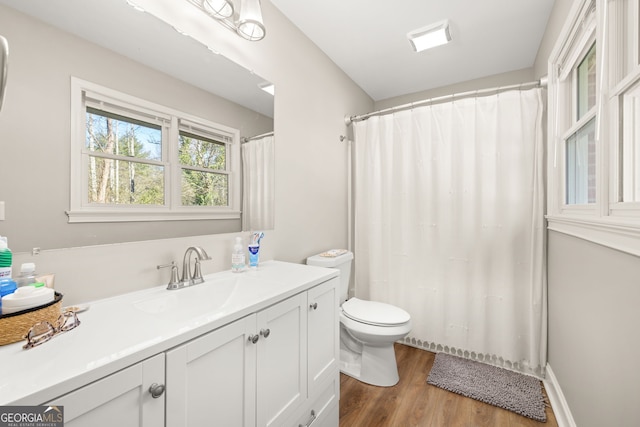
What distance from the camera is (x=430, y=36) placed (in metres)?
1.96

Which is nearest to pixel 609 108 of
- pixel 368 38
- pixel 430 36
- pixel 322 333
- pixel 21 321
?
pixel 430 36

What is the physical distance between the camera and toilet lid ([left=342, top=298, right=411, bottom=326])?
172 centimetres

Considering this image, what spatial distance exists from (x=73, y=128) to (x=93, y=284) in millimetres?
529

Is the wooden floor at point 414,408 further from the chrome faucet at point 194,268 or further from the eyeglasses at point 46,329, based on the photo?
the eyeglasses at point 46,329

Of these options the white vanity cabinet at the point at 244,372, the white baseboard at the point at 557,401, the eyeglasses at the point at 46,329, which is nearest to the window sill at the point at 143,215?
the eyeglasses at the point at 46,329

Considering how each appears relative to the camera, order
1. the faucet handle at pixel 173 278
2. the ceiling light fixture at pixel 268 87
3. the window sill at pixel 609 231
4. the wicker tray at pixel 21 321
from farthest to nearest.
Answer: the ceiling light fixture at pixel 268 87
the faucet handle at pixel 173 278
the window sill at pixel 609 231
the wicker tray at pixel 21 321

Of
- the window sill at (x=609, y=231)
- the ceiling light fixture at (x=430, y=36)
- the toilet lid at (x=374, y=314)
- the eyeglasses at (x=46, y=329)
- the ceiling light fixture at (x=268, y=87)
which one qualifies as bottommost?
the toilet lid at (x=374, y=314)

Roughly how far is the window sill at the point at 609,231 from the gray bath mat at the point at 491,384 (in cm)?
104

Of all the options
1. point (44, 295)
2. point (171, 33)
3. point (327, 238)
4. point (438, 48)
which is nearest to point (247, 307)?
point (44, 295)

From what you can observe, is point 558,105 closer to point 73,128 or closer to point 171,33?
point 171,33

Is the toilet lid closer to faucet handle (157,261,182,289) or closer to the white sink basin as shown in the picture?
the white sink basin

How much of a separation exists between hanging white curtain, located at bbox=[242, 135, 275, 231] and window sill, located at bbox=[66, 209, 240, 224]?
113 millimetres

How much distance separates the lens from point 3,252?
712 mm

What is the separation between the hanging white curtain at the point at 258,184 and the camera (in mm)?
1513
